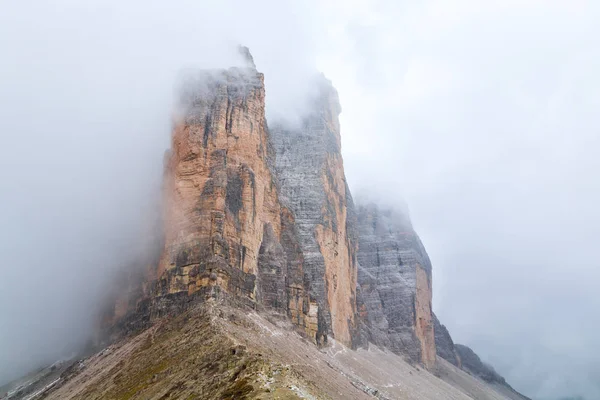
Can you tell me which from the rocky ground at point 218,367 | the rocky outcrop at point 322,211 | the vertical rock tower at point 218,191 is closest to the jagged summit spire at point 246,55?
the vertical rock tower at point 218,191

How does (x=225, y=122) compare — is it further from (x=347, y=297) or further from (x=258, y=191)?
(x=347, y=297)

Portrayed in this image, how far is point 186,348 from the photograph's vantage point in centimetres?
7200

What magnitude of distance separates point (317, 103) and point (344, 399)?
114m

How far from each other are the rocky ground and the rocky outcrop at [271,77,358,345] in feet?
51.3

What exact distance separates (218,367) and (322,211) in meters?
85.6

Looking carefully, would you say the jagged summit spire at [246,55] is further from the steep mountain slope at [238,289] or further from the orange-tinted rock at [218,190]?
the orange-tinted rock at [218,190]

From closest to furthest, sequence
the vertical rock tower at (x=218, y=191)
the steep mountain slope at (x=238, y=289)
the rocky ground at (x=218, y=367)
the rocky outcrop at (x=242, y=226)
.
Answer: the rocky ground at (x=218, y=367), the steep mountain slope at (x=238, y=289), the vertical rock tower at (x=218, y=191), the rocky outcrop at (x=242, y=226)

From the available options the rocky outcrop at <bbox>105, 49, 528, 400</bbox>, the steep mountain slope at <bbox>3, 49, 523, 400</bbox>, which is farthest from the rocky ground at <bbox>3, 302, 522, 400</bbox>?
the rocky outcrop at <bbox>105, 49, 528, 400</bbox>

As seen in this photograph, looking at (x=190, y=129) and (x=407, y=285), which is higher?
(x=190, y=129)

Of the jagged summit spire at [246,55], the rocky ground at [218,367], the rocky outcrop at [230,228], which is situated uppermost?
the jagged summit spire at [246,55]

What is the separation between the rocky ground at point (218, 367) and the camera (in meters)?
56.1

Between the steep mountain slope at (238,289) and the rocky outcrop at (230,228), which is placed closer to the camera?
the steep mountain slope at (238,289)

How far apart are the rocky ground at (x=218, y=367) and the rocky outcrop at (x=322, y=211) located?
15.6 meters

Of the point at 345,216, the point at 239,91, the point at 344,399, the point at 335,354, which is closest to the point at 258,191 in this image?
the point at 239,91
